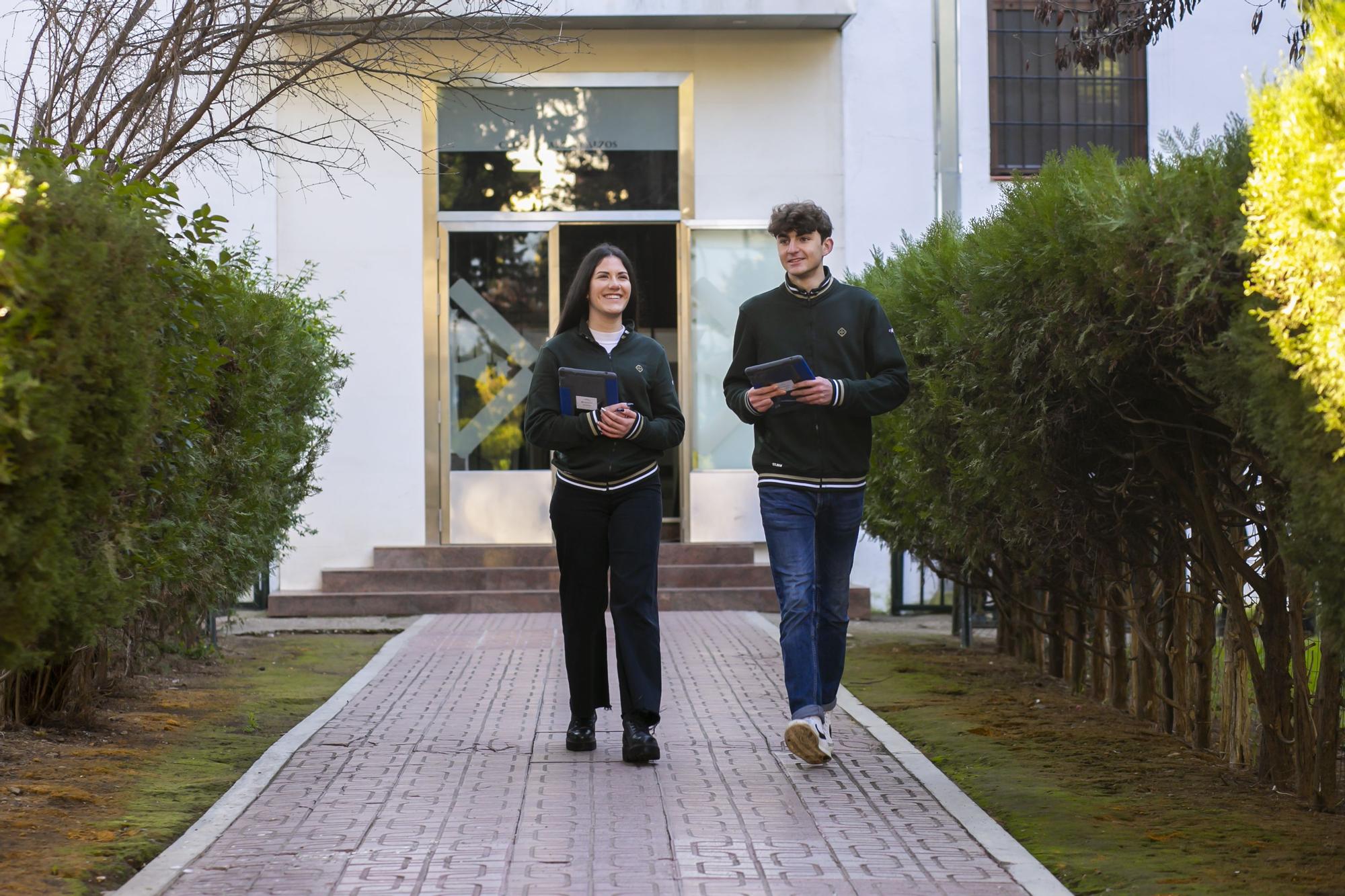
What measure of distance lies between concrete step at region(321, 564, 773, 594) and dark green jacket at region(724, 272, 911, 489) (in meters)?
8.42

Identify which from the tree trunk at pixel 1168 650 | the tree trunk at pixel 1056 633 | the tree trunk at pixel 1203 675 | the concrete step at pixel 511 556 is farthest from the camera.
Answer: the concrete step at pixel 511 556

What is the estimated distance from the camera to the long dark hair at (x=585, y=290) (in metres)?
7.01

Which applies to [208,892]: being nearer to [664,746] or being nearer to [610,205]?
[664,746]

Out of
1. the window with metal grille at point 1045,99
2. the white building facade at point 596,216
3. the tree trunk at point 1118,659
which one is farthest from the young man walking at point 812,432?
the window with metal grille at point 1045,99

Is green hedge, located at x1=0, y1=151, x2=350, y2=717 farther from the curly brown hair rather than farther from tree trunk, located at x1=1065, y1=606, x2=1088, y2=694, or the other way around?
tree trunk, located at x1=1065, y1=606, x2=1088, y2=694

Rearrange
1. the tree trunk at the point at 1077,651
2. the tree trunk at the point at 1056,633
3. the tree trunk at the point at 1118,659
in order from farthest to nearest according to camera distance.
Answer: the tree trunk at the point at 1056,633, the tree trunk at the point at 1077,651, the tree trunk at the point at 1118,659

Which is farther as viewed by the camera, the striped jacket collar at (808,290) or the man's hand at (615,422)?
the striped jacket collar at (808,290)

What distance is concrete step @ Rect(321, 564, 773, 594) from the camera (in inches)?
607

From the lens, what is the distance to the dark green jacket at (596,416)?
6.79 m

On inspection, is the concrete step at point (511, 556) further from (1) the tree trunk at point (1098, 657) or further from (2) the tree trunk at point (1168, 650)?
(2) the tree trunk at point (1168, 650)

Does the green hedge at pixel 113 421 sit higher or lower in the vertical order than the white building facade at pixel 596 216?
lower

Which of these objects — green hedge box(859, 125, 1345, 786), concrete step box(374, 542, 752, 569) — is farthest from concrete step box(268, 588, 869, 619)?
green hedge box(859, 125, 1345, 786)

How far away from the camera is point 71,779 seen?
6.43m

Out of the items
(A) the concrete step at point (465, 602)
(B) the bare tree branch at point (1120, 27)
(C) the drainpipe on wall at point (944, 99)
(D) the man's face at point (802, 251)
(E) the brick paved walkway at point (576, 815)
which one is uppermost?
(C) the drainpipe on wall at point (944, 99)
